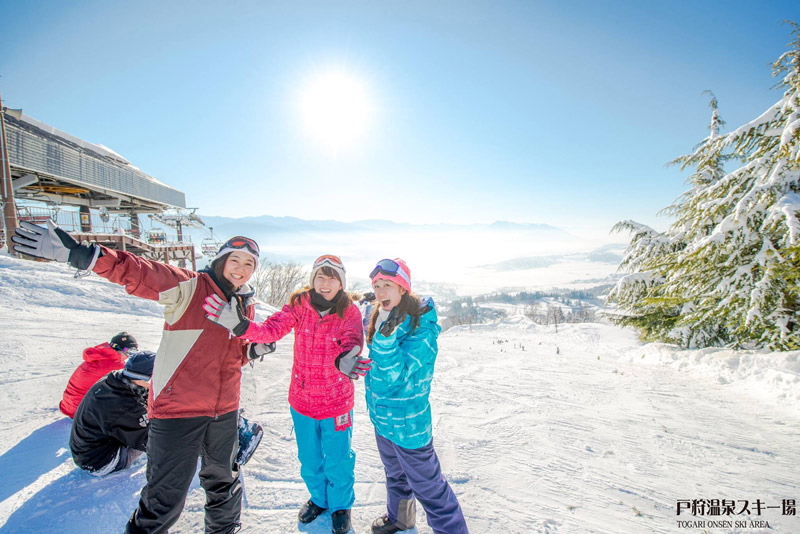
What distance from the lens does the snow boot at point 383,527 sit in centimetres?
248

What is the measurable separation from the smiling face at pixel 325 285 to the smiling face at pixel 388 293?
434 mm

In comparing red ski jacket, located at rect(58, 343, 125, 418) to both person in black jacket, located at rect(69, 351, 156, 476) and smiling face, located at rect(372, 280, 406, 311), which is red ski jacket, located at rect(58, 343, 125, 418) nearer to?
person in black jacket, located at rect(69, 351, 156, 476)

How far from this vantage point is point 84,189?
16766 mm

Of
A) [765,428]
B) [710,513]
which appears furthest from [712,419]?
[710,513]

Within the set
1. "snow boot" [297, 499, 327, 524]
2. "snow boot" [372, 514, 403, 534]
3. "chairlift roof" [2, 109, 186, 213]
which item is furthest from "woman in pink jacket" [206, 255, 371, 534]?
"chairlift roof" [2, 109, 186, 213]

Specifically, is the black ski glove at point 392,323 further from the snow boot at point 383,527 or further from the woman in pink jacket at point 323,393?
the snow boot at point 383,527

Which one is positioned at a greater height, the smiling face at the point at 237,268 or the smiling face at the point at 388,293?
the smiling face at the point at 237,268

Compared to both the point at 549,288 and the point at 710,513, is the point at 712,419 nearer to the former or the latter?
the point at 710,513

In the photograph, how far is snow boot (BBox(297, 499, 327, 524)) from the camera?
100 inches

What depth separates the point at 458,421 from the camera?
14.8 ft

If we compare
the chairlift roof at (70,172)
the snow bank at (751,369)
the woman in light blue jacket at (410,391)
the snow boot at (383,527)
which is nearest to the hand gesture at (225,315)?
the woman in light blue jacket at (410,391)

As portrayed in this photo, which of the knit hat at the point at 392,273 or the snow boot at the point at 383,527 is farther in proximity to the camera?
the snow boot at the point at 383,527

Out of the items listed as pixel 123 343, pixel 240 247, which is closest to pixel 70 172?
pixel 123 343

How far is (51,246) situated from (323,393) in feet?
6.73
